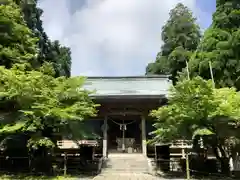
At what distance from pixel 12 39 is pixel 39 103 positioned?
526 centimetres

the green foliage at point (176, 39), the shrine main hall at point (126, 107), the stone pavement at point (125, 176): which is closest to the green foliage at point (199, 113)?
the stone pavement at point (125, 176)

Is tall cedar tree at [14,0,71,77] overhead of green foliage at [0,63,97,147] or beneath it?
overhead

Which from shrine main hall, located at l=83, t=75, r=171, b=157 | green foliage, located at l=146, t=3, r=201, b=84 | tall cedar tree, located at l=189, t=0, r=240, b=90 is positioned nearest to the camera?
shrine main hall, located at l=83, t=75, r=171, b=157

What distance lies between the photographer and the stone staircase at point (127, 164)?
14648 millimetres

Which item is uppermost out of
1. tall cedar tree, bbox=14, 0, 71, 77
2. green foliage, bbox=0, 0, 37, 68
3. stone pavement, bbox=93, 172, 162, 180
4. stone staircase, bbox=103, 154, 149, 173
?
tall cedar tree, bbox=14, 0, 71, 77

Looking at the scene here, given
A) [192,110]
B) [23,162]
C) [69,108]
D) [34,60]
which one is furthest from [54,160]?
[192,110]

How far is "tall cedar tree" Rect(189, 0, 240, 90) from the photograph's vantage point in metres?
18.2

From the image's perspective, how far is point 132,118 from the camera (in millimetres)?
20062

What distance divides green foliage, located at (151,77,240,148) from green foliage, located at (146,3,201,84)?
2130 cm

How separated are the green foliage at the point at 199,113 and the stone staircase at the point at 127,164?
3.30m

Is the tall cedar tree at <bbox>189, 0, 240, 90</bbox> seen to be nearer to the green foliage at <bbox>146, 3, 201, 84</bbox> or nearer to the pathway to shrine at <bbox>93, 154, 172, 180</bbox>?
the pathway to shrine at <bbox>93, 154, 172, 180</bbox>

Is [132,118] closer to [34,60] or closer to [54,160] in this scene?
[54,160]

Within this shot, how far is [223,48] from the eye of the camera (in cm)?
1858

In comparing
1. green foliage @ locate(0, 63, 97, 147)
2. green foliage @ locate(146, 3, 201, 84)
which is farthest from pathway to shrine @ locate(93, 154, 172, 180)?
green foliage @ locate(146, 3, 201, 84)
